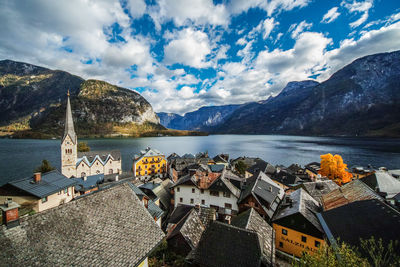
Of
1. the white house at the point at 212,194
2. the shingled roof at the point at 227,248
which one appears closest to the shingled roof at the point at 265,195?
the white house at the point at 212,194

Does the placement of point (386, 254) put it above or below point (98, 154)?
above

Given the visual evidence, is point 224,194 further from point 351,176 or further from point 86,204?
point 351,176

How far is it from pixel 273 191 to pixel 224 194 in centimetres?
948

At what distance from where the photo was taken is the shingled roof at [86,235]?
788cm

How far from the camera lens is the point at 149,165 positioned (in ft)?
214

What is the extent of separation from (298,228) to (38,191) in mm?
37095

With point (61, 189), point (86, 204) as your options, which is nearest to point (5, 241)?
point (86, 204)

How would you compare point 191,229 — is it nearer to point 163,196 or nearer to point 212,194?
point 212,194

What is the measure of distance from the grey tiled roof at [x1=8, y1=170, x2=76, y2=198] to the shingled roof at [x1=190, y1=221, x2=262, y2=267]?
957 inches

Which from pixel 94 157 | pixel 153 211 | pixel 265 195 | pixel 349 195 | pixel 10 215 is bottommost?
pixel 153 211

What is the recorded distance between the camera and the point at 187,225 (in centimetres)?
2078

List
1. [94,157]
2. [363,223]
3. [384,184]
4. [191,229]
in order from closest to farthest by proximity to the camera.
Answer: [363,223] → [191,229] → [384,184] → [94,157]

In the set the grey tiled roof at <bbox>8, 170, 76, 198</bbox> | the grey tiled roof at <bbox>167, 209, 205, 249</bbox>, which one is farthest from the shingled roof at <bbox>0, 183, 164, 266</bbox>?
A: the grey tiled roof at <bbox>8, 170, 76, 198</bbox>

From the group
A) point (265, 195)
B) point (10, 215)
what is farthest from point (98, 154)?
point (10, 215)
